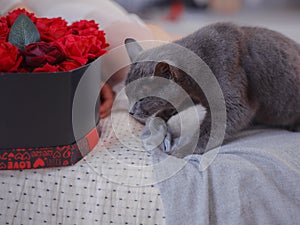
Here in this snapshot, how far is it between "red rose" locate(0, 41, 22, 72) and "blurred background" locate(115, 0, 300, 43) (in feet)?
5.66

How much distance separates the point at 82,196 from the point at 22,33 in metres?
0.40

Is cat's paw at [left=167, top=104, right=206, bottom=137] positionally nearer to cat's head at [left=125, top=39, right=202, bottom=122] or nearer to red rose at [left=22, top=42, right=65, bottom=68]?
cat's head at [left=125, top=39, right=202, bottom=122]

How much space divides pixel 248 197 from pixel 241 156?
0.38 feet

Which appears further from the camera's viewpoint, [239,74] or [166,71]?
[239,74]

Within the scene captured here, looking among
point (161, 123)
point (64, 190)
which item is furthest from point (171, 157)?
point (64, 190)

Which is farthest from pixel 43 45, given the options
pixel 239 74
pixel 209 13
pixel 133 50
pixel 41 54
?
pixel 209 13

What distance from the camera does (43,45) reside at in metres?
0.99

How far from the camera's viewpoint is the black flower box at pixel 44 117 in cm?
95

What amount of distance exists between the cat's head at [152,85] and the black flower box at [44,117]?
0.11 m

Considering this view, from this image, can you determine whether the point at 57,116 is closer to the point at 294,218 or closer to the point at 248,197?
the point at 248,197

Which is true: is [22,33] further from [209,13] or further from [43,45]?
[209,13]

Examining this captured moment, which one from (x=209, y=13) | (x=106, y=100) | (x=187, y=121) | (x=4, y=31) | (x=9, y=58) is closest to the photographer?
(x=9, y=58)

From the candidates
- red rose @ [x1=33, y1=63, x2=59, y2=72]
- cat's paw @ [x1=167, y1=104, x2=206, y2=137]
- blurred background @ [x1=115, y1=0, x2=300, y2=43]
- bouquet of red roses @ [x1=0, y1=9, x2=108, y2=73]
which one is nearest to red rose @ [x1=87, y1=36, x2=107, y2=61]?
bouquet of red roses @ [x1=0, y1=9, x2=108, y2=73]

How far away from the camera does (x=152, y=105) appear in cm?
105
